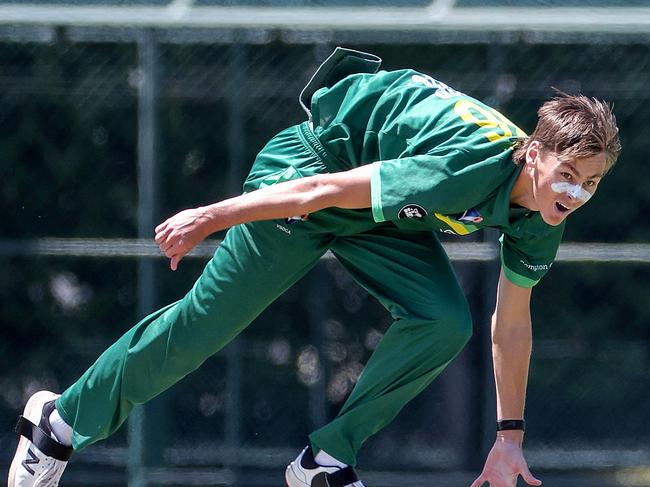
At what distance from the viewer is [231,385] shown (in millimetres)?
5277

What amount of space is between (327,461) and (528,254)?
0.84 m

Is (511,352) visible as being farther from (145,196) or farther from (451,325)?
(145,196)

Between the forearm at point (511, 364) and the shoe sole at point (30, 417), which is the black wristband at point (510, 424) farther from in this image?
the shoe sole at point (30, 417)

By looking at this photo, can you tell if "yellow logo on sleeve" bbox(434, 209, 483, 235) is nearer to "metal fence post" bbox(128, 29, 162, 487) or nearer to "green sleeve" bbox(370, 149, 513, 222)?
"green sleeve" bbox(370, 149, 513, 222)

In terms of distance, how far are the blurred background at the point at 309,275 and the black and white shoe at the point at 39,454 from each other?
55.1 inches

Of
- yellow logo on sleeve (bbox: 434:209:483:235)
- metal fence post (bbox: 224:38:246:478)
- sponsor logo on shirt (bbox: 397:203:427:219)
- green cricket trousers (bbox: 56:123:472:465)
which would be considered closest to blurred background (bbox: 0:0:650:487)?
metal fence post (bbox: 224:38:246:478)

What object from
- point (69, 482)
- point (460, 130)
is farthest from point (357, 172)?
point (69, 482)

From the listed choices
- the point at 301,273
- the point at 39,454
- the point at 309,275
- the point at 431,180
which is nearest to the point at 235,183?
the point at 309,275

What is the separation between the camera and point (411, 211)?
322 cm

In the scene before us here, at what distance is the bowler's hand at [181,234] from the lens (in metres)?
3.18

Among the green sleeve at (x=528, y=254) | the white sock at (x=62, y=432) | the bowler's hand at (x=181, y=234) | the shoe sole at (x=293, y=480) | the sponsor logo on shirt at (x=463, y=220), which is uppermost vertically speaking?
the bowler's hand at (x=181, y=234)

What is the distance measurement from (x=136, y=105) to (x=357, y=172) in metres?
2.32

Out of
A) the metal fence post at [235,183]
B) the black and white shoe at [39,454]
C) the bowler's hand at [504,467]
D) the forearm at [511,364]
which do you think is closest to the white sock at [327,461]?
the bowler's hand at [504,467]

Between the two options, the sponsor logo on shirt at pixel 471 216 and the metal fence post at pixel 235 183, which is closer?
the sponsor logo on shirt at pixel 471 216
